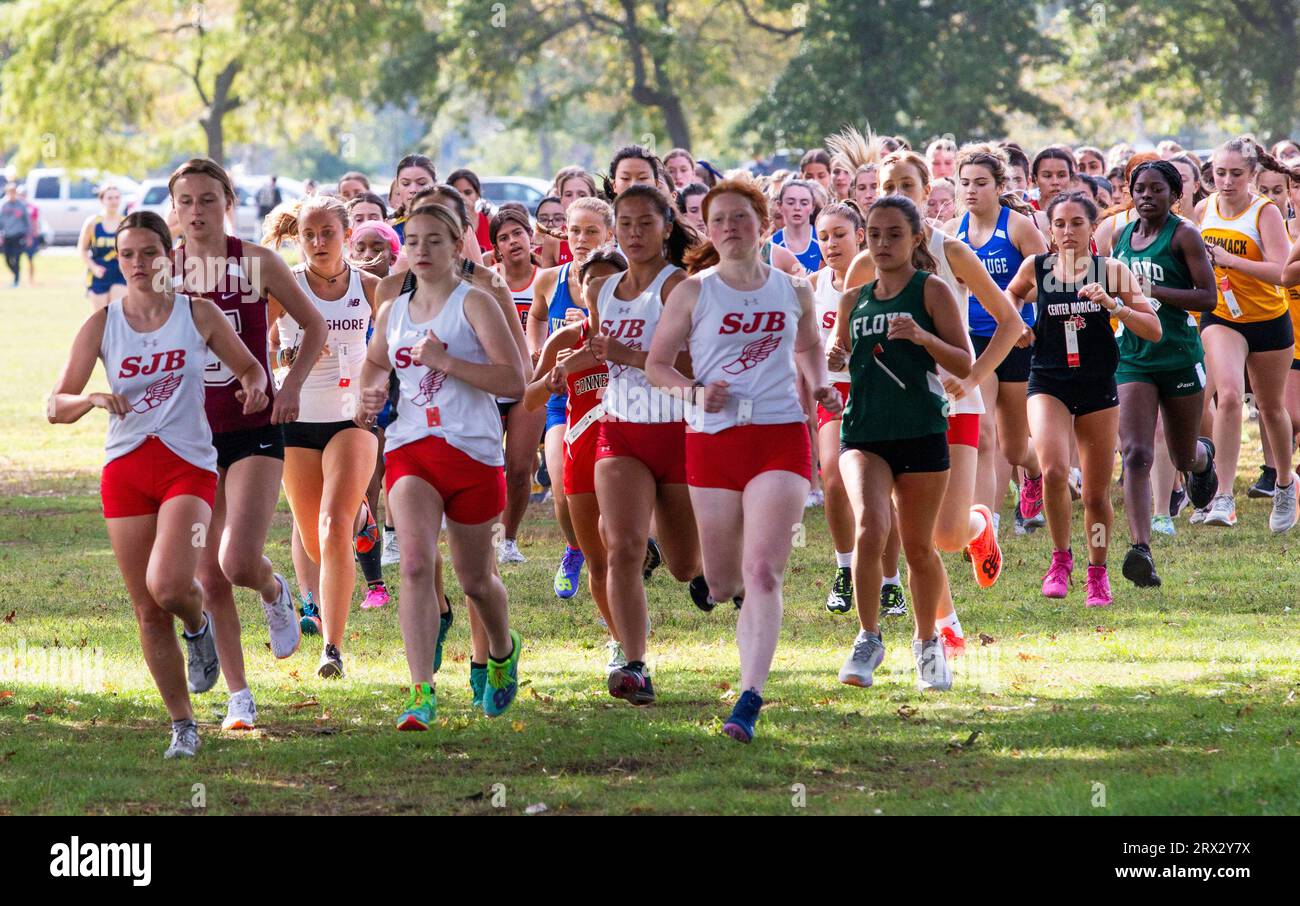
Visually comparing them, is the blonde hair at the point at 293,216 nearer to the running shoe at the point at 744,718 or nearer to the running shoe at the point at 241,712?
the running shoe at the point at 241,712

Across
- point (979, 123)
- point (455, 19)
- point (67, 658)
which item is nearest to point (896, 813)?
point (67, 658)

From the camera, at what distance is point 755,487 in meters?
7.04

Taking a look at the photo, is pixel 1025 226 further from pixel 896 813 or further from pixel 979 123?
pixel 979 123

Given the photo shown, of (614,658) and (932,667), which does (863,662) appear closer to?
(932,667)

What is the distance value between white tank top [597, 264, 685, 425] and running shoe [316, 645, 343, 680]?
1.82m

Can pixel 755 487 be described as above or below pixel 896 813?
above

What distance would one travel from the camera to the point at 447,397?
7270 millimetres

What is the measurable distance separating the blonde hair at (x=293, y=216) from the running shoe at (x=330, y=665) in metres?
1.86

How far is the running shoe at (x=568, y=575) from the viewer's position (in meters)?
10.5

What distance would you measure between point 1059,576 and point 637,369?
135 inches

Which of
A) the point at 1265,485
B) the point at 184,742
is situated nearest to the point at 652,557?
the point at 184,742

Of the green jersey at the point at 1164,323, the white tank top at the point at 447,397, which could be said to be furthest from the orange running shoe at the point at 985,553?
the white tank top at the point at 447,397

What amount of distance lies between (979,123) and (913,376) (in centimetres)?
2866
